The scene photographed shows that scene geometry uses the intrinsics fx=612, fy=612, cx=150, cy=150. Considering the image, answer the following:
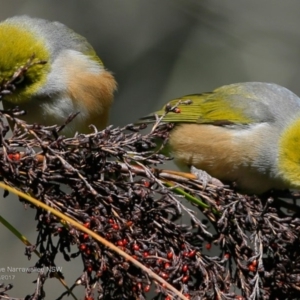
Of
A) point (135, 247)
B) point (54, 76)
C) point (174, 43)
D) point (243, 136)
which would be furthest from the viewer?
point (174, 43)

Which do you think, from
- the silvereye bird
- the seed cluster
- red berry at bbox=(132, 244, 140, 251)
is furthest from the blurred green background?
red berry at bbox=(132, 244, 140, 251)

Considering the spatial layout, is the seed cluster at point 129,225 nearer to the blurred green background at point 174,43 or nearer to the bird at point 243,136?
the bird at point 243,136

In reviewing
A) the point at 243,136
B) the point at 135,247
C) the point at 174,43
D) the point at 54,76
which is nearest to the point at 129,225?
the point at 135,247

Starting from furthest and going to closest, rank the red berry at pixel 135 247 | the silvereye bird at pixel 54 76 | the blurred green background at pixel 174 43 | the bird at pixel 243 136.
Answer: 1. the blurred green background at pixel 174 43
2. the bird at pixel 243 136
3. the silvereye bird at pixel 54 76
4. the red berry at pixel 135 247

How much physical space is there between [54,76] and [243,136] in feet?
4.90

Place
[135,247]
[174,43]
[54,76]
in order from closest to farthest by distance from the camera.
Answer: [135,247] → [54,76] → [174,43]

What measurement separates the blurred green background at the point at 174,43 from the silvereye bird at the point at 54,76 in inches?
162

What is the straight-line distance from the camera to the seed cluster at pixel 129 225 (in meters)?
2.86

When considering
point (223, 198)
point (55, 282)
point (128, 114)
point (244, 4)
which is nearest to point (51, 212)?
point (223, 198)

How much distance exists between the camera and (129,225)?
294cm

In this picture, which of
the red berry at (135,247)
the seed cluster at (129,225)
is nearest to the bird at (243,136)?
the seed cluster at (129,225)

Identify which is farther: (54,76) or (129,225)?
(54,76)

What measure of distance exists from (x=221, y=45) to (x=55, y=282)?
489cm

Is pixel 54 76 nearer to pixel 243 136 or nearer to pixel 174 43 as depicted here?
pixel 243 136
